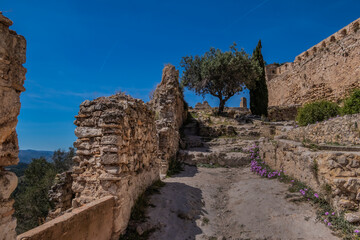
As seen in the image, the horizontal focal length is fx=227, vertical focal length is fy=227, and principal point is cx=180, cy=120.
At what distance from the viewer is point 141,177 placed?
6.30 m

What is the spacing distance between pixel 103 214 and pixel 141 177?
7.30 ft

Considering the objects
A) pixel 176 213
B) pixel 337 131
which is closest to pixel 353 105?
pixel 337 131

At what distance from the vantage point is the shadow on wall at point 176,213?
202 inches

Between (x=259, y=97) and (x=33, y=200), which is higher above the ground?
(x=259, y=97)

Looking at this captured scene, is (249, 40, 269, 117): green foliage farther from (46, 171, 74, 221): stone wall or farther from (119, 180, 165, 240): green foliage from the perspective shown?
(46, 171, 74, 221): stone wall

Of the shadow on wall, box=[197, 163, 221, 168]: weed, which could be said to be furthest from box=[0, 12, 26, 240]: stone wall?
box=[197, 163, 221, 168]: weed

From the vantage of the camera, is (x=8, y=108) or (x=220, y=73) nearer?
(x=8, y=108)

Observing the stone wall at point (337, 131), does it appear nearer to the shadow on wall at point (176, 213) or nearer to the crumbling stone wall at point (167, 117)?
the shadow on wall at point (176, 213)

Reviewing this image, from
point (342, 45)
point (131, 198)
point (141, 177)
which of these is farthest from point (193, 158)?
point (342, 45)

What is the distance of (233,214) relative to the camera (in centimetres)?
630

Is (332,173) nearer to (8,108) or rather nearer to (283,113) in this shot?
(8,108)

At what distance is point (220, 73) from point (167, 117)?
9054mm

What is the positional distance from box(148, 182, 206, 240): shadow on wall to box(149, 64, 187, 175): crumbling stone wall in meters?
3.09

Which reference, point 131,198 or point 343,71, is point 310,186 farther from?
point 343,71
